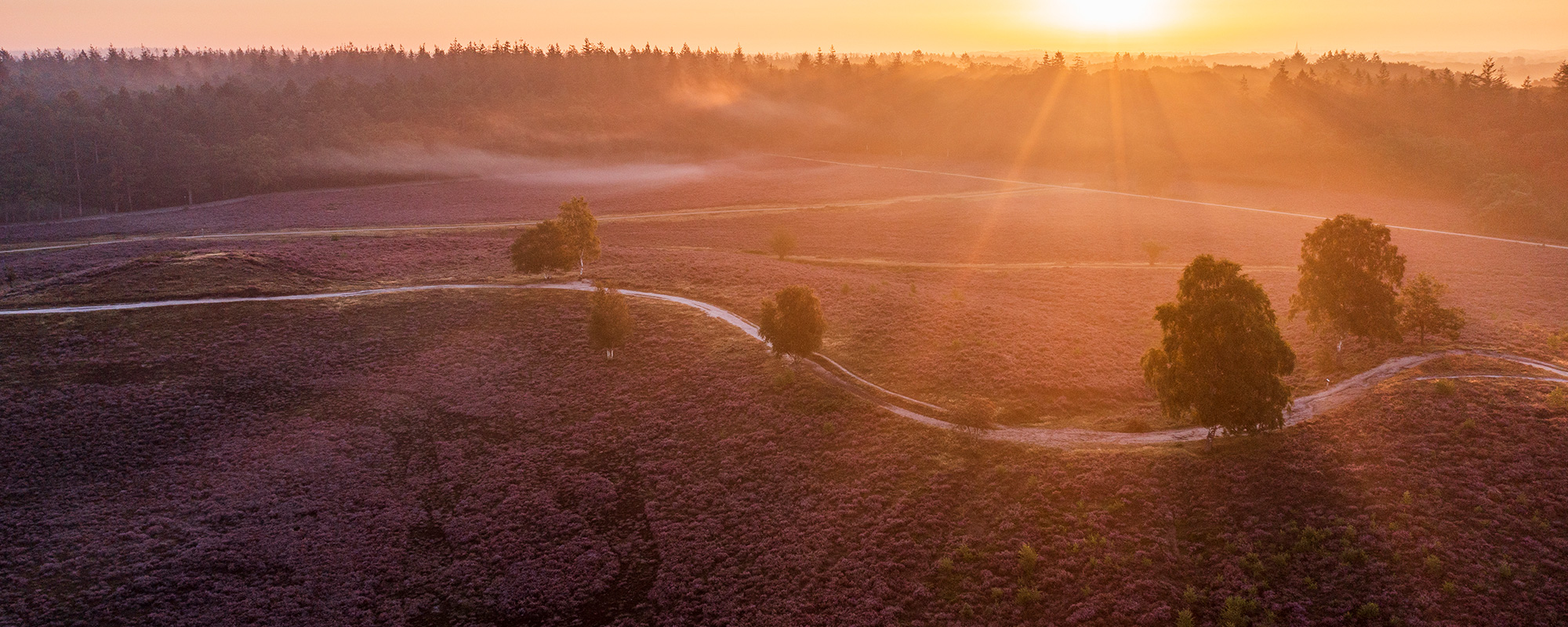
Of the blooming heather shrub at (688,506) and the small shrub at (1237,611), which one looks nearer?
the small shrub at (1237,611)

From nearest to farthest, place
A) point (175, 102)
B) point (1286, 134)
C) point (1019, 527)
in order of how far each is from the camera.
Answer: point (1019, 527), point (1286, 134), point (175, 102)

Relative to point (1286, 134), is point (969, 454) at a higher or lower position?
lower

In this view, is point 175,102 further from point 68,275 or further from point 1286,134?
point 1286,134

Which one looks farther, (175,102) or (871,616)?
(175,102)

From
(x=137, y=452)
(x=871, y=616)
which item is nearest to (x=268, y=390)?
(x=137, y=452)

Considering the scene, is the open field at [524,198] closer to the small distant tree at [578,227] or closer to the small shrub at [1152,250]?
the small distant tree at [578,227]

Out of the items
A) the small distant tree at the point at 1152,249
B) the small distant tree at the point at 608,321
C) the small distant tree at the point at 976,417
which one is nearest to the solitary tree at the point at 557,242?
the small distant tree at the point at 608,321
